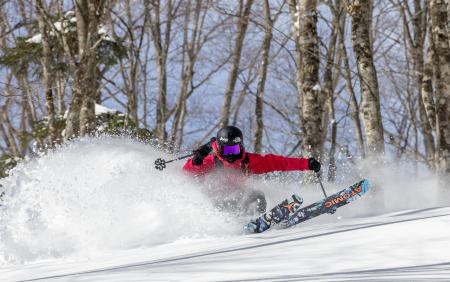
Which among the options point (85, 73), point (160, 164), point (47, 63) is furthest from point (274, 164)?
point (47, 63)

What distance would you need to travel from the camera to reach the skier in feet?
25.5

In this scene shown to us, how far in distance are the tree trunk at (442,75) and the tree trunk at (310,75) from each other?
6.74 feet

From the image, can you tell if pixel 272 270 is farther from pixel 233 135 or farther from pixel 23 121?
pixel 23 121

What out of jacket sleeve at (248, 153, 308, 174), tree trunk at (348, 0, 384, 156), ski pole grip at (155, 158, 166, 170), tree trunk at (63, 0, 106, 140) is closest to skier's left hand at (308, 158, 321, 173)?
jacket sleeve at (248, 153, 308, 174)

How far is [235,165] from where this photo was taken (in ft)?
26.0

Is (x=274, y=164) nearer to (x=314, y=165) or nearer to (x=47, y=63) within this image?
(x=314, y=165)

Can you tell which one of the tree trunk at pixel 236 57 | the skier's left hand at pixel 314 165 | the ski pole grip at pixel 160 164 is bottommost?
the skier's left hand at pixel 314 165

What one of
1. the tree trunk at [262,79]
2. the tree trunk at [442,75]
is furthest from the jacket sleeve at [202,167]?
the tree trunk at [262,79]

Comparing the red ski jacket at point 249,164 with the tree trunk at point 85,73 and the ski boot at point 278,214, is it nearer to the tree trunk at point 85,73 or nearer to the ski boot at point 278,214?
the ski boot at point 278,214

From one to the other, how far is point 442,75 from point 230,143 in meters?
4.75

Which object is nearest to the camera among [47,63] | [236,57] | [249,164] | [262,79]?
[249,164]

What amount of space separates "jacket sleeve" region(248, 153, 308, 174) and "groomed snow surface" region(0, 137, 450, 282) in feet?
2.49

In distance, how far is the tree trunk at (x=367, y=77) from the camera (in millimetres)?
9773

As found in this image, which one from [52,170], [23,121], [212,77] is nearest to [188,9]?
[212,77]
